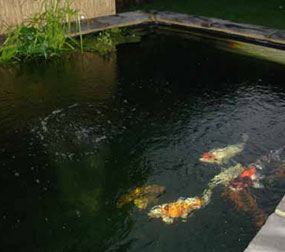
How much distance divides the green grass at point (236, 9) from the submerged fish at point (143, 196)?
4.90 metres

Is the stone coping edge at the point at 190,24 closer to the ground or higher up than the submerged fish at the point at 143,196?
higher up

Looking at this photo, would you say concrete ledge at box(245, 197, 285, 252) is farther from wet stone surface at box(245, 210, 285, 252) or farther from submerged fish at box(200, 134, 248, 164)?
submerged fish at box(200, 134, 248, 164)

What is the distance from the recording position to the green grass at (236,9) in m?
7.40

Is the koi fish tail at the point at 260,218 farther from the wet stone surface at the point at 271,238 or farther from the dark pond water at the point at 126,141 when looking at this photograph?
the wet stone surface at the point at 271,238

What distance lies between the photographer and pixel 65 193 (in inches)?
128

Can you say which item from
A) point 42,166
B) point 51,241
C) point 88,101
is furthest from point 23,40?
point 51,241

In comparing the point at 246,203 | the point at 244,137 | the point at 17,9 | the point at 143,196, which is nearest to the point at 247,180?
the point at 246,203

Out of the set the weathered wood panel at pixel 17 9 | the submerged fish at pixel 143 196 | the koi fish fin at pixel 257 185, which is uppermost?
the weathered wood panel at pixel 17 9

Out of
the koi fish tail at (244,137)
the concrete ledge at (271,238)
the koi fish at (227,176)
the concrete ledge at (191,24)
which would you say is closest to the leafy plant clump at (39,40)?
the concrete ledge at (191,24)

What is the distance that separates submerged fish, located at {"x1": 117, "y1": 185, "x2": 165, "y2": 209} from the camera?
10.1ft

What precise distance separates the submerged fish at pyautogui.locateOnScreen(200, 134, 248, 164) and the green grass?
3981mm

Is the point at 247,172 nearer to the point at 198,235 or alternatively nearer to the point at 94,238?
the point at 198,235

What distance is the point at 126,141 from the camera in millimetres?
3922

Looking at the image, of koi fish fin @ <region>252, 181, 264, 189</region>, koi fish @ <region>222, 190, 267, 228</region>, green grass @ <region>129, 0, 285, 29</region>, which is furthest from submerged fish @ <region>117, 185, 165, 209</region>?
green grass @ <region>129, 0, 285, 29</region>
